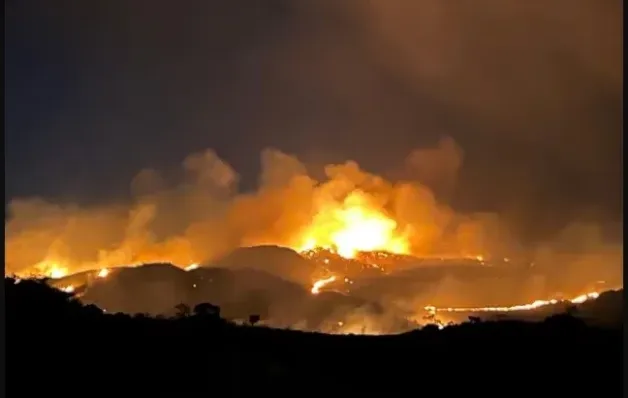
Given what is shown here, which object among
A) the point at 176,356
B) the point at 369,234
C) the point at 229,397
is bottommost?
the point at 229,397

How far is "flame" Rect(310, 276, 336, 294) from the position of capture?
709 inches

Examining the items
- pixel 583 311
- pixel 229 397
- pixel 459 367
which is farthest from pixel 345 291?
pixel 229 397

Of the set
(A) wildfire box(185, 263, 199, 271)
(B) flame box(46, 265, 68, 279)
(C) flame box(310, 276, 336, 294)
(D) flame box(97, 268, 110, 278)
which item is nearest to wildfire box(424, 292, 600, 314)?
(C) flame box(310, 276, 336, 294)

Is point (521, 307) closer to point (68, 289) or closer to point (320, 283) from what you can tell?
point (320, 283)

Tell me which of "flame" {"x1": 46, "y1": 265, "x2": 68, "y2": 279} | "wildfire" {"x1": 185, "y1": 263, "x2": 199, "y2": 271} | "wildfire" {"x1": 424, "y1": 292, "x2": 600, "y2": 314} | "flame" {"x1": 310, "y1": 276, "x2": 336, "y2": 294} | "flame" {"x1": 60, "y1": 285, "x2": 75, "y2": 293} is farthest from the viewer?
"flame" {"x1": 310, "y1": 276, "x2": 336, "y2": 294}

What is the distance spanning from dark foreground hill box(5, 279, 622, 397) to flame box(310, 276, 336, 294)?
291 inches

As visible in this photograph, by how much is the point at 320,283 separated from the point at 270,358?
366 inches

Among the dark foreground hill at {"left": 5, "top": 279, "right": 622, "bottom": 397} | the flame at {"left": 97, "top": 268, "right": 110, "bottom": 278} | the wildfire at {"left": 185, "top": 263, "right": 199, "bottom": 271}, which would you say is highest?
the wildfire at {"left": 185, "top": 263, "right": 199, "bottom": 271}

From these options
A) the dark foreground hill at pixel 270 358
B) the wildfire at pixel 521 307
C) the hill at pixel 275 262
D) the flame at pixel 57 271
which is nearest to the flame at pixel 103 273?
the flame at pixel 57 271

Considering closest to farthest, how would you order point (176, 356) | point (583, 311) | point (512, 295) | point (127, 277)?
point (176, 356) < point (583, 311) < point (512, 295) < point (127, 277)

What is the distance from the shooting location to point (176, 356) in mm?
8828

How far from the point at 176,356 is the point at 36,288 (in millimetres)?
3053

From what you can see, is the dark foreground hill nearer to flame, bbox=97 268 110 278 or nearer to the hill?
flame, bbox=97 268 110 278

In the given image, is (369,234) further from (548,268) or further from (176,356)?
(176,356)
